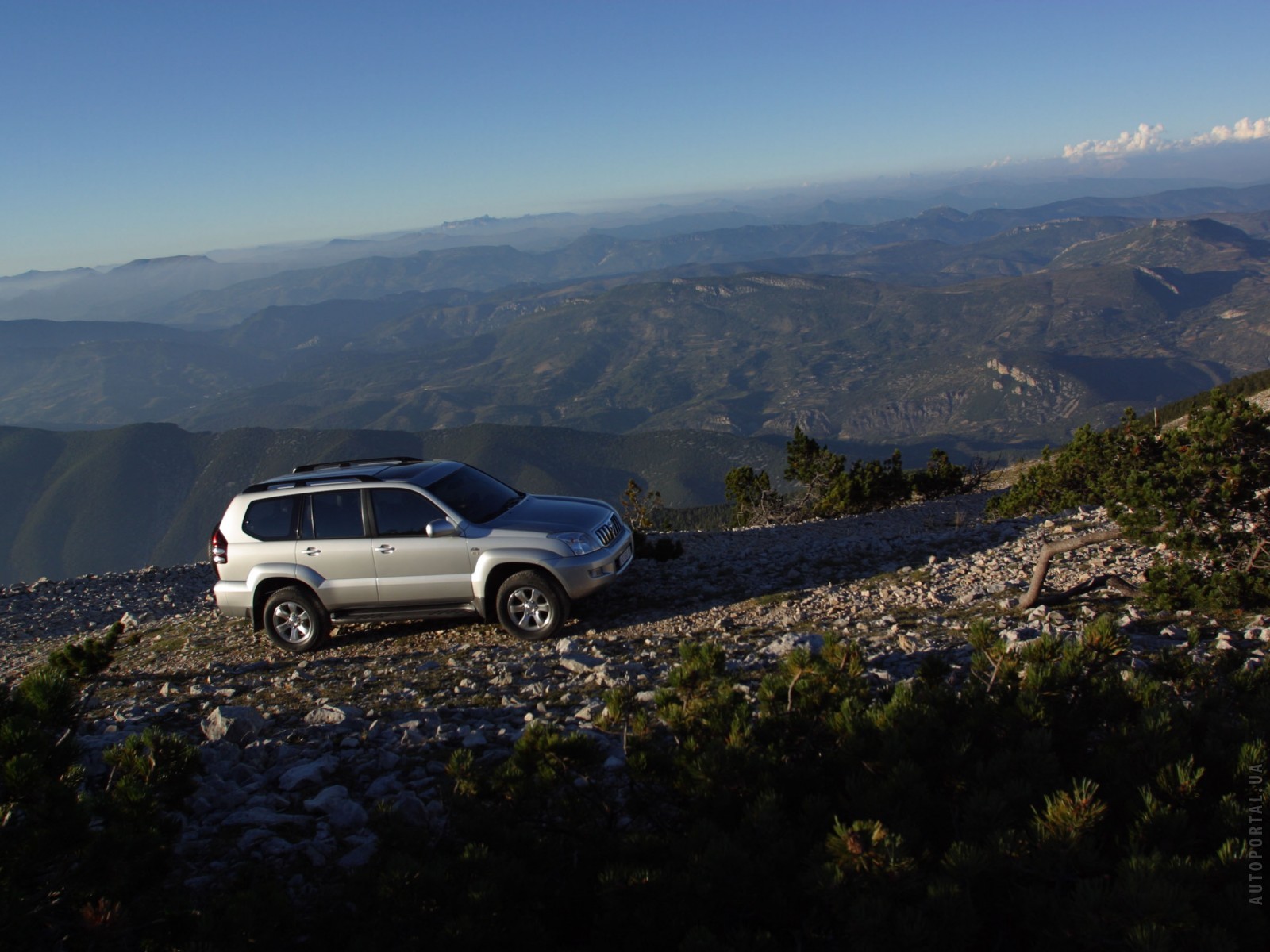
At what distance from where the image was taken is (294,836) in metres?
4.34

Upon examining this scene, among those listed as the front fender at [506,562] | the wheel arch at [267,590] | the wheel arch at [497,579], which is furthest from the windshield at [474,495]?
the wheel arch at [267,590]

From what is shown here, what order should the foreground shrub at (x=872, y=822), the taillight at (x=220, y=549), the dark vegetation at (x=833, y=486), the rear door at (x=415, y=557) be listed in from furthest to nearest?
the dark vegetation at (x=833, y=486), the taillight at (x=220, y=549), the rear door at (x=415, y=557), the foreground shrub at (x=872, y=822)

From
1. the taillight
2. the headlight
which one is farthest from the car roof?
the headlight

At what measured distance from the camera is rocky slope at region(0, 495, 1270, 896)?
4.64 m

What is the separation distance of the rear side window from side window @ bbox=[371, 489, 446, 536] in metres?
1.09

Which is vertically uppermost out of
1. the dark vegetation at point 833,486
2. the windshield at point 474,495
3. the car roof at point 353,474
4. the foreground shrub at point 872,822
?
the car roof at point 353,474

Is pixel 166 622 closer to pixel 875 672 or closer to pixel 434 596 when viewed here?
pixel 434 596

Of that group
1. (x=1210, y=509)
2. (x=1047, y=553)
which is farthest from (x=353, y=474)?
(x=1210, y=509)

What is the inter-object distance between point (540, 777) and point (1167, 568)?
6.93 m

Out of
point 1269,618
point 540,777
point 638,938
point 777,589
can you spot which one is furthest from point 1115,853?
point 777,589

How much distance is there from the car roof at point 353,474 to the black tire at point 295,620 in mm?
1373

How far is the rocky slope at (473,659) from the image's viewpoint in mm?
4637

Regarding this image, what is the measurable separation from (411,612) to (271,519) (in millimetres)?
2254

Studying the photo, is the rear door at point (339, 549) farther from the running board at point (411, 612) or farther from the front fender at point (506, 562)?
the front fender at point (506, 562)
